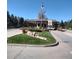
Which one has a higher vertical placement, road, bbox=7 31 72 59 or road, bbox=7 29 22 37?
road, bbox=7 29 22 37

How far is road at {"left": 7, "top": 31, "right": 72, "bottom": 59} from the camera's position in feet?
9.05

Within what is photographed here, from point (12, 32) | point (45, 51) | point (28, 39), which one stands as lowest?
point (45, 51)

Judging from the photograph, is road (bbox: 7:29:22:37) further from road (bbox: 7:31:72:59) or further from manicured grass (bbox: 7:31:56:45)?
road (bbox: 7:31:72:59)

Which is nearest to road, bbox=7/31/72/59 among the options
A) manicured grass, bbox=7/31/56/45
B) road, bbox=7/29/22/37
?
manicured grass, bbox=7/31/56/45

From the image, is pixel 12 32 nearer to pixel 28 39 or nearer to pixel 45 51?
pixel 28 39

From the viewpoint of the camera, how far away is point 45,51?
2832mm

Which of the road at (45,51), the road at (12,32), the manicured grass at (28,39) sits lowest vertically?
the road at (45,51)

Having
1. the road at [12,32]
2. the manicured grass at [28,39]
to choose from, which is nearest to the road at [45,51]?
the manicured grass at [28,39]

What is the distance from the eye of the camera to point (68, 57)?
2744mm

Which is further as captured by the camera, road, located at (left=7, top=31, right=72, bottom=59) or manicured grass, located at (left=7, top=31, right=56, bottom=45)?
manicured grass, located at (left=7, top=31, right=56, bottom=45)

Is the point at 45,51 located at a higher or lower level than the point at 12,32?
lower

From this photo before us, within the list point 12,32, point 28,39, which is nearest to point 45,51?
point 28,39

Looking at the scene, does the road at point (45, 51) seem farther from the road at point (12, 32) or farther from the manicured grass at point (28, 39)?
the road at point (12, 32)

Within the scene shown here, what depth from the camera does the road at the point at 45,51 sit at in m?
2.76
